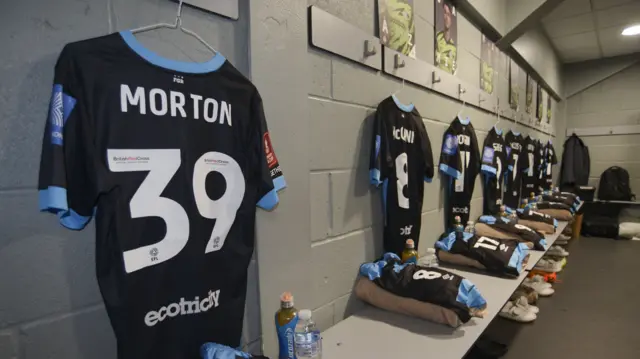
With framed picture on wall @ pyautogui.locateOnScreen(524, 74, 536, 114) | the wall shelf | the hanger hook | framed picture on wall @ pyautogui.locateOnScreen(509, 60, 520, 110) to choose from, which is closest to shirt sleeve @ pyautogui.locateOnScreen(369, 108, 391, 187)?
the wall shelf

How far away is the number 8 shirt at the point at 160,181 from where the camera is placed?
732 mm

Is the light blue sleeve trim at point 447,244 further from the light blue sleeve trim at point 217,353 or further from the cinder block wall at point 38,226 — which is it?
the cinder block wall at point 38,226

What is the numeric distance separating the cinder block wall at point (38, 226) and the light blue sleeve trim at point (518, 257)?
1.74 meters

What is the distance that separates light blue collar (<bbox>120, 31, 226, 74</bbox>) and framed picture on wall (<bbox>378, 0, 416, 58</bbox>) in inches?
39.7

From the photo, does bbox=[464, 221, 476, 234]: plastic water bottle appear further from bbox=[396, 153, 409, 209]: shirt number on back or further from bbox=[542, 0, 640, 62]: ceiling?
bbox=[542, 0, 640, 62]: ceiling

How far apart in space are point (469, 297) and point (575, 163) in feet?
20.1

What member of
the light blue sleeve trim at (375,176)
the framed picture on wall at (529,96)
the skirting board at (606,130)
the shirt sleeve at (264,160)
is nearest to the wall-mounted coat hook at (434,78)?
the light blue sleeve trim at (375,176)

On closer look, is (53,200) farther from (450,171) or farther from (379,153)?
(450,171)

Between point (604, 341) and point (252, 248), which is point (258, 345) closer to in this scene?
point (252, 248)

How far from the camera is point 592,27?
4.13 meters

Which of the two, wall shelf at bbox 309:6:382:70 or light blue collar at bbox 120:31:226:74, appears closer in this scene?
light blue collar at bbox 120:31:226:74

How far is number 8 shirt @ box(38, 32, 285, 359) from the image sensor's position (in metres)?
0.73

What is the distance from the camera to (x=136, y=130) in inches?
31.4

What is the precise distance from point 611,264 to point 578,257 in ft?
1.01
